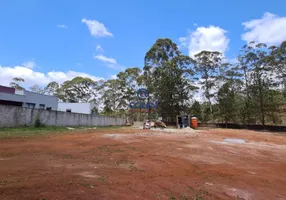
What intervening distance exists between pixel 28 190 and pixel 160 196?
2.12 meters

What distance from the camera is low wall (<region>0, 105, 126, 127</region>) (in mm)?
15094

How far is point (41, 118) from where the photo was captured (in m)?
18.2

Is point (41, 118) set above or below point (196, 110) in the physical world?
below

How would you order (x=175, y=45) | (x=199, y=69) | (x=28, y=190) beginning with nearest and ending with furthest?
1. (x=28, y=190)
2. (x=199, y=69)
3. (x=175, y=45)

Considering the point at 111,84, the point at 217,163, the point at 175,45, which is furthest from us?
the point at 111,84

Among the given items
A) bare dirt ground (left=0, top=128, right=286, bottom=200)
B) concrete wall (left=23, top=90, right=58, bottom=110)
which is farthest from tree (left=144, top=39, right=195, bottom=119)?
bare dirt ground (left=0, top=128, right=286, bottom=200)

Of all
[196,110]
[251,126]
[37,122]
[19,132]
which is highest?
[196,110]

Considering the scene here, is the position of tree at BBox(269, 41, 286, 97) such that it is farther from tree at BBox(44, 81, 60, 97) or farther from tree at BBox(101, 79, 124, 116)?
tree at BBox(44, 81, 60, 97)

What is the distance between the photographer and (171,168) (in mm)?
5711

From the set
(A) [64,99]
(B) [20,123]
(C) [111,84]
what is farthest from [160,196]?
(A) [64,99]

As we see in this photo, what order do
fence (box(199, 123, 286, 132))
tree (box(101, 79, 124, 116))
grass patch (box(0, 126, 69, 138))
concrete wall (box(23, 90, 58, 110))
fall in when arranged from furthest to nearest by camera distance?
tree (box(101, 79, 124, 116)) < concrete wall (box(23, 90, 58, 110)) < fence (box(199, 123, 286, 132)) < grass patch (box(0, 126, 69, 138))

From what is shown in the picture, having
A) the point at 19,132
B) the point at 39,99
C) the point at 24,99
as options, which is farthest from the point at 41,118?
the point at 39,99

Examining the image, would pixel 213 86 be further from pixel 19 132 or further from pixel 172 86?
pixel 19 132

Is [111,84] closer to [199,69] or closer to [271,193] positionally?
[199,69]
